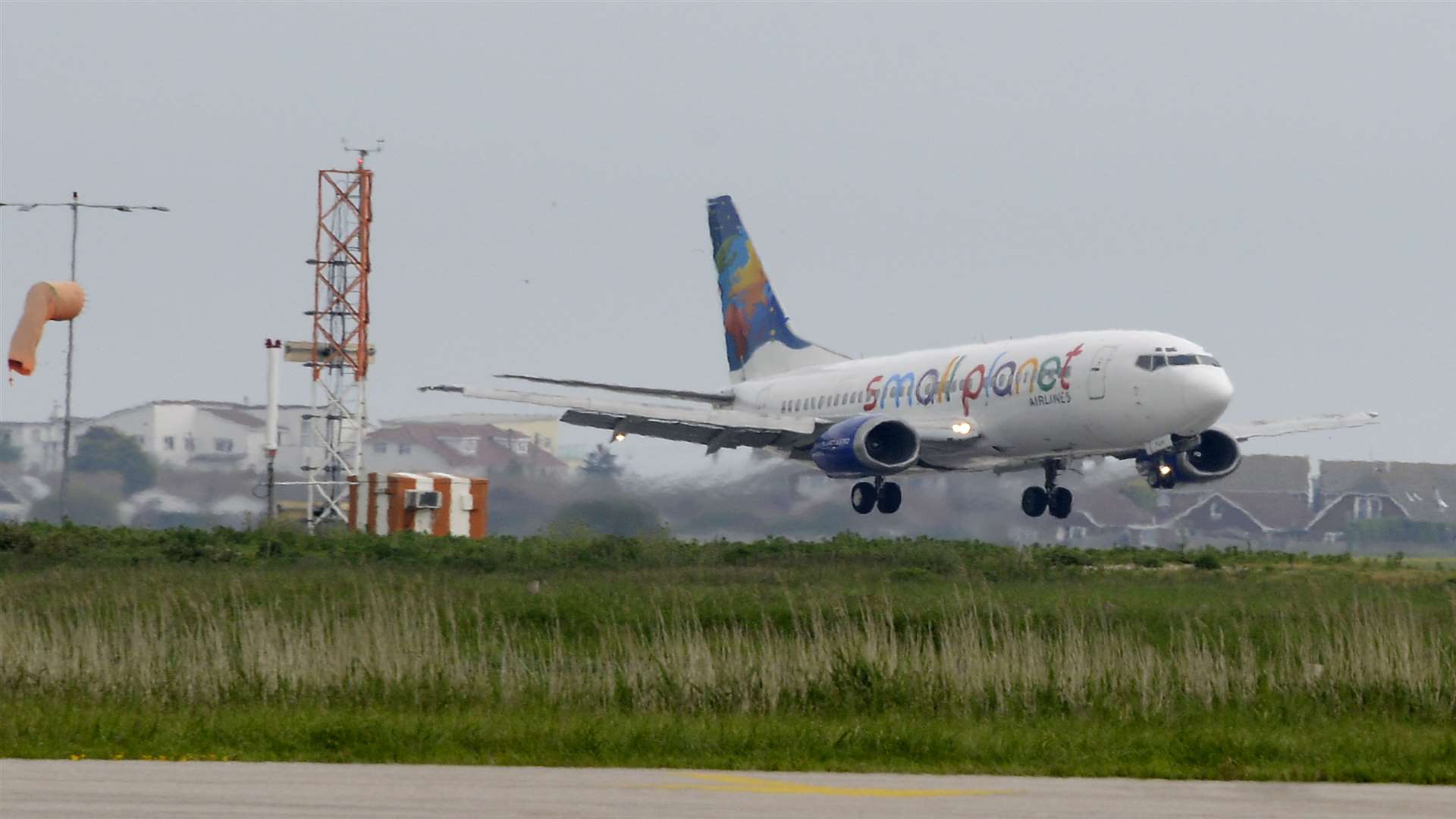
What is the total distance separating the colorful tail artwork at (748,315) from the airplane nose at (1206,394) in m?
15.0

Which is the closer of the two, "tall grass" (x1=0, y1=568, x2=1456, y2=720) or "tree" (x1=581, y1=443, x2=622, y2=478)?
"tall grass" (x1=0, y1=568, x2=1456, y2=720)

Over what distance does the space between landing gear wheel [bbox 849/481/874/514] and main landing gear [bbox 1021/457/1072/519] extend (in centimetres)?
307

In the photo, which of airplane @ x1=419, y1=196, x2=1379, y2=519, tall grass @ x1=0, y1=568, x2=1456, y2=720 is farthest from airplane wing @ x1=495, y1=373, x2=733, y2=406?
tall grass @ x1=0, y1=568, x2=1456, y2=720

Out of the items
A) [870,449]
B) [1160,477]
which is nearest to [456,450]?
[870,449]

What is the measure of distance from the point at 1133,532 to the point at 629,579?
63.2 feet

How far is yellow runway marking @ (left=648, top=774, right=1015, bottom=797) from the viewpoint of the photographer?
1302 centimetres

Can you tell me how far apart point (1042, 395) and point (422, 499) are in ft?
54.9

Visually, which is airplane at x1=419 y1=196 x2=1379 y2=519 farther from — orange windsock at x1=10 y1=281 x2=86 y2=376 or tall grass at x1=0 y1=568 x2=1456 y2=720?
tall grass at x1=0 y1=568 x2=1456 y2=720

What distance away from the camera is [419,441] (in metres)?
50.2

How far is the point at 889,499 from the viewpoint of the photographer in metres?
44.9

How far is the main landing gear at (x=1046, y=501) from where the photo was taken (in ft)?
144

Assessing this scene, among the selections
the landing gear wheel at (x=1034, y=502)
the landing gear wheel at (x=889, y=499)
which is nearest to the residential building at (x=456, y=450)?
the landing gear wheel at (x=889, y=499)

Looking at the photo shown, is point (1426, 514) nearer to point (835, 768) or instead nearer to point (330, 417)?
point (330, 417)

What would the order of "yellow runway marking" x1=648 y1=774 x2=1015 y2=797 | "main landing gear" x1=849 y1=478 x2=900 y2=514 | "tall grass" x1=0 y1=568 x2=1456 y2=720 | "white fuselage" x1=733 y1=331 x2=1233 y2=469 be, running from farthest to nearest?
"main landing gear" x1=849 y1=478 x2=900 y2=514 < "white fuselage" x1=733 y1=331 x2=1233 y2=469 < "tall grass" x1=0 y1=568 x2=1456 y2=720 < "yellow runway marking" x1=648 y1=774 x2=1015 y2=797
